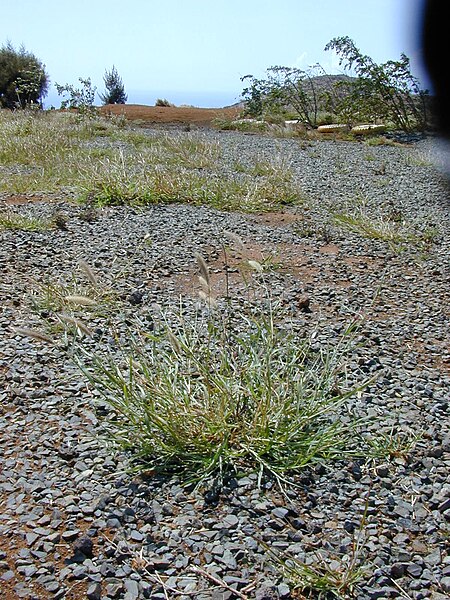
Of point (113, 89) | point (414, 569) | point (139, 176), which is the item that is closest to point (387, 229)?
point (139, 176)

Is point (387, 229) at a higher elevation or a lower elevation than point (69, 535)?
higher

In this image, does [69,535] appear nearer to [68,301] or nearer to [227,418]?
[227,418]

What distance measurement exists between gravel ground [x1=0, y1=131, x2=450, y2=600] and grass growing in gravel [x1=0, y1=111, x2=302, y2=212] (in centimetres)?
202

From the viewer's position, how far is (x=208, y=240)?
5297mm

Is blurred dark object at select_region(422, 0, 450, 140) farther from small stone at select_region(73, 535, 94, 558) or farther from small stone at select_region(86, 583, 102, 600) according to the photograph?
small stone at select_region(86, 583, 102, 600)

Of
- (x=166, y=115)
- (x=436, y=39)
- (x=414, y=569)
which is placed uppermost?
(x=436, y=39)

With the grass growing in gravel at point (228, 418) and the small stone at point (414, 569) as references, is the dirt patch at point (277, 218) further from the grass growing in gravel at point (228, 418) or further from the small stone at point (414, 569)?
the small stone at point (414, 569)

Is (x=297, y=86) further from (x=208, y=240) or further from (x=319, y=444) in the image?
(x=319, y=444)

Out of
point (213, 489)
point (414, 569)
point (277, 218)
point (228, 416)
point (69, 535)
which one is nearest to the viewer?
point (414, 569)

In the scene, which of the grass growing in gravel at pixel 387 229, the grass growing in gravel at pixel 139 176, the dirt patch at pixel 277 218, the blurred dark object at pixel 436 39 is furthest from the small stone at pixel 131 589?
the grass growing in gravel at pixel 139 176

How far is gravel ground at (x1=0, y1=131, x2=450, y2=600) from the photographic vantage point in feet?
5.77

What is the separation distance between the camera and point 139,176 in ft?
23.7

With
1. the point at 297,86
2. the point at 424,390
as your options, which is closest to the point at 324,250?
the point at 424,390

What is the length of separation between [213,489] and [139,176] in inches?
219
